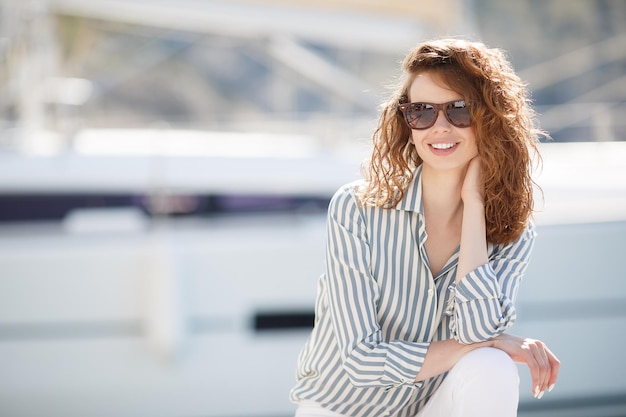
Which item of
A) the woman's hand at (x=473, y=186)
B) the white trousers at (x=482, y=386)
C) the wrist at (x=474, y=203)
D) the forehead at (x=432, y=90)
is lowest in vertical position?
the white trousers at (x=482, y=386)

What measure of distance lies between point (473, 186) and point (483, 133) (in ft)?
0.39

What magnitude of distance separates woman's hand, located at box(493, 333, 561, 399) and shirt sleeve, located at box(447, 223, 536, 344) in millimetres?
35

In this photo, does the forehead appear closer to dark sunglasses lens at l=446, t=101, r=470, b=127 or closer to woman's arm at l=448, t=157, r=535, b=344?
dark sunglasses lens at l=446, t=101, r=470, b=127

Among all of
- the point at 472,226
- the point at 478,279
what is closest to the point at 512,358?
the point at 478,279

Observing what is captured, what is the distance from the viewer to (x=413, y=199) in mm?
1609

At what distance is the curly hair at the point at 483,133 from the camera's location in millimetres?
1552

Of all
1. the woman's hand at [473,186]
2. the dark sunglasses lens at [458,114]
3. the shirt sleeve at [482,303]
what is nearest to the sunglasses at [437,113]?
the dark sunglasses lens at [458,114]

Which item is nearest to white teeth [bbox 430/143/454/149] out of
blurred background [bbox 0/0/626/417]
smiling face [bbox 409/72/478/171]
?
smiling face [bbox 409/72/478/171]

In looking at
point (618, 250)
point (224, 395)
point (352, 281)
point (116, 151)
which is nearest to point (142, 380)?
point (224, 395)

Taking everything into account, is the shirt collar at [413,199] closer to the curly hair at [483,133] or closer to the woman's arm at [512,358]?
the curly hair at [483,133]

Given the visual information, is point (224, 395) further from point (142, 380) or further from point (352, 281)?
point (352, 281)

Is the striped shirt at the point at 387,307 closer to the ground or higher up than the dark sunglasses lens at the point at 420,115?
closer to the ground

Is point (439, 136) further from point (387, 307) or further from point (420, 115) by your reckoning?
point (387, 307)

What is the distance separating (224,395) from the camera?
133 inches
